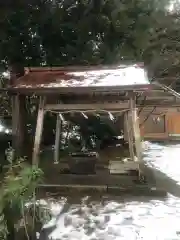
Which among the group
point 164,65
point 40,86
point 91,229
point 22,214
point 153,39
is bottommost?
point 91,229

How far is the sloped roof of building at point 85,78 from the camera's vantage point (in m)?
9.88

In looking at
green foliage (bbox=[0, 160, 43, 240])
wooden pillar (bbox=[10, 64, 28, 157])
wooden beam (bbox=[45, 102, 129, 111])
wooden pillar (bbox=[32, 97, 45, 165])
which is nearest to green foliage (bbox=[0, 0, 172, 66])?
wooden pillar (bbox=[10, 64, 28, 157])

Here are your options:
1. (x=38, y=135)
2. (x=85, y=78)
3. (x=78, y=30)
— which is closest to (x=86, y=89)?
(x=85, y=78)

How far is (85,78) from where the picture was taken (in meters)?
11.0

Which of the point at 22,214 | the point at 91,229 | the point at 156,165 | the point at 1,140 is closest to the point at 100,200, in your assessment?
the point at 91,229

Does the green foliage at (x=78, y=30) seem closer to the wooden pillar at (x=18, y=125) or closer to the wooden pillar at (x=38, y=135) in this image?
the wooden pillar at (x=18, y=125)

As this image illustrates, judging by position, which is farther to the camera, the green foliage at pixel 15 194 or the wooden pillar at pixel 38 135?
the wooden pillar at pixel 38 135

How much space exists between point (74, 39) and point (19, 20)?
8.00 ft

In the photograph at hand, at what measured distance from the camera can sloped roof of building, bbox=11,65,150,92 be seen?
32.4ft

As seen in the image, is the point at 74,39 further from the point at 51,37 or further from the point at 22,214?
the point at 22,214

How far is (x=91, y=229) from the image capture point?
267 inches

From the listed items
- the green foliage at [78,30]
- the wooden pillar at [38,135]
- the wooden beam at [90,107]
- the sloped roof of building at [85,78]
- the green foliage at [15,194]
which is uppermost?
the green foliage at [78,30]

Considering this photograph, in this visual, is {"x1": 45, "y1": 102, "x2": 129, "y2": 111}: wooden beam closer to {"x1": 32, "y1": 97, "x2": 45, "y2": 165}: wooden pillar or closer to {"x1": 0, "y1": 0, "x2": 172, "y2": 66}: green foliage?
{"x1": 32, "y1": 97, "x2": 45, "y2": 165}: wooden pillar

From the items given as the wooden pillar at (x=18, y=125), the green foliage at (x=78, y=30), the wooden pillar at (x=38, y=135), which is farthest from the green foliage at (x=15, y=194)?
the green foliage at (x=78, y=30)
